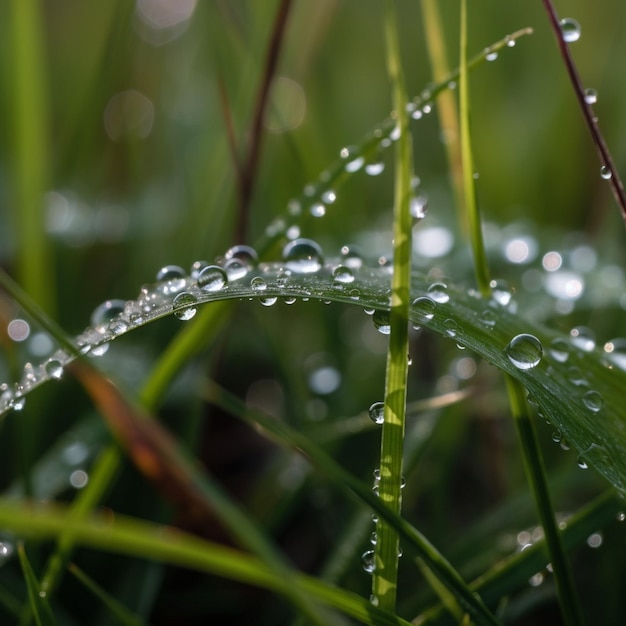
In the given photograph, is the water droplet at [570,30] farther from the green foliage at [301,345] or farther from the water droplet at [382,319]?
the water droplet at [382,319]

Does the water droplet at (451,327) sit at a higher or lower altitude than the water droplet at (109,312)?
lower

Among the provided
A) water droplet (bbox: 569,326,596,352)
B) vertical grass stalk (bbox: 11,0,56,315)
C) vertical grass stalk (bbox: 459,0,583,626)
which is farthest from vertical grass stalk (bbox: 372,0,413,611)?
vertical grass stalk (bbox: 11,0,56,315)

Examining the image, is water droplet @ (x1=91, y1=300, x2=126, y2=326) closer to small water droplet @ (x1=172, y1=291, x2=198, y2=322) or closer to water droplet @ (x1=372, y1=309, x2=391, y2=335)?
small water droplet @ (x1=172, y1=291, x2=198, y2=322)

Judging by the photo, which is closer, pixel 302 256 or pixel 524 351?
pixel 524 351

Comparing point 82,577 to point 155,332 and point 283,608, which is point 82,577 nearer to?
point 283,608

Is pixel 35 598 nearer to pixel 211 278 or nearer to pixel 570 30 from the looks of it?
pixel 211 278

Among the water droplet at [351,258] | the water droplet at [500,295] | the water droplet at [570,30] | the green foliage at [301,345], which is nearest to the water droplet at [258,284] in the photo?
the green foliage at [301,345]

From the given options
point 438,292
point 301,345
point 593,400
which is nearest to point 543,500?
point 593,400
